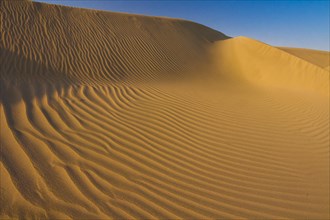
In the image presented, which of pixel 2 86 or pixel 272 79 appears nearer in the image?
pixel 2 86

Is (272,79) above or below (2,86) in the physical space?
above

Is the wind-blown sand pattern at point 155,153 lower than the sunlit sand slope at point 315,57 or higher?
lower

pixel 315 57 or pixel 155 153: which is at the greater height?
pixel 315 57

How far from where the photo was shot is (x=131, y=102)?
4.41 metres

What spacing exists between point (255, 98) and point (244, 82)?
10.5 ft

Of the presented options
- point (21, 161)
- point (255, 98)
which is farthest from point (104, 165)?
point (255, 98)

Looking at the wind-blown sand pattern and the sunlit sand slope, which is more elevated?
the sunlit sand slope

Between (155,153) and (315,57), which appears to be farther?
(315,57)

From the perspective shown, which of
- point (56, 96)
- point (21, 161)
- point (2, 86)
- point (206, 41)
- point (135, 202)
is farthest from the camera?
point (206, 41)

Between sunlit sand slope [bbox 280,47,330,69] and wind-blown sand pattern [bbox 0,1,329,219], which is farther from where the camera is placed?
sunlit sand slope [bbox 280,47,330,69]

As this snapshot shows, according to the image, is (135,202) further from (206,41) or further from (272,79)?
(206,41)

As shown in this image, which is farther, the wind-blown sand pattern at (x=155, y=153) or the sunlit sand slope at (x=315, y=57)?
the sunlit sand slope at (x=315, y=57)

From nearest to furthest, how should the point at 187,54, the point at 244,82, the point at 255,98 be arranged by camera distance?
the point at 255,98
the point at 244,82
the point at 187,54

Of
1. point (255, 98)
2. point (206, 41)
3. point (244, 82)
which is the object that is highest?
point (206, 41)
